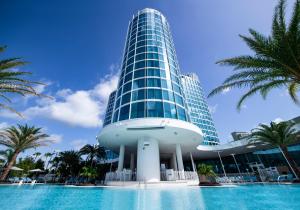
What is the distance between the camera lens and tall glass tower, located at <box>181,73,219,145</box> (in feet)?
212

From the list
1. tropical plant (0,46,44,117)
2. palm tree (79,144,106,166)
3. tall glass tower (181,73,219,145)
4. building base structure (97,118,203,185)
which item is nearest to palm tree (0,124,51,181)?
palm tree (79,144,106,166)

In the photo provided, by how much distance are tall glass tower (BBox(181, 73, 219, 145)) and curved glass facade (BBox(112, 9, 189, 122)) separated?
39142mm

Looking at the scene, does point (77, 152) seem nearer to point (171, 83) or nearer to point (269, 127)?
point (171, 83)

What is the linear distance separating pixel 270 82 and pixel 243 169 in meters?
37.0

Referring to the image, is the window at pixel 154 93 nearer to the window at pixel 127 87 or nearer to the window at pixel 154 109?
the window at pixel 154 109

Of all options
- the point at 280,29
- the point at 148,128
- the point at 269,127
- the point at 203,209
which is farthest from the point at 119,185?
the point at 269,127

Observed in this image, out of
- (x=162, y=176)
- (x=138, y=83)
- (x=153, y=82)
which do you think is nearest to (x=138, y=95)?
(x=138, y=83)

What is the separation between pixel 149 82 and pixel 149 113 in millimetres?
5080

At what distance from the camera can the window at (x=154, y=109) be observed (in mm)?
20000

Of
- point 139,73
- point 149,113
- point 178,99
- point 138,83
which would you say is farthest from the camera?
point 139,73

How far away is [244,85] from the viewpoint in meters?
10.2

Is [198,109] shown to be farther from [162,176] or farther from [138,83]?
[162,176]

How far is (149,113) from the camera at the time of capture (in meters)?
20.0

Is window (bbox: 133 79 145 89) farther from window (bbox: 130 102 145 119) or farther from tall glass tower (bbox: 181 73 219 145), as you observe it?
tall glass tower (bbox: 181 73 219 145)
